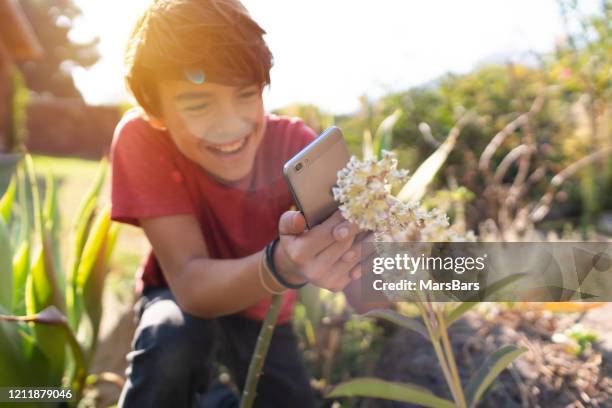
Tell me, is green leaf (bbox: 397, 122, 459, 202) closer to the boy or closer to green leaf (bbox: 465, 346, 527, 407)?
the boy

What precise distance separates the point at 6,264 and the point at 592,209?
11.9ft

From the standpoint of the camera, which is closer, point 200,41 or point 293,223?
point 293,223

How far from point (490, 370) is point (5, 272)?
47.2 inches

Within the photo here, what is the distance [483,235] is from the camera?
8.23 ft

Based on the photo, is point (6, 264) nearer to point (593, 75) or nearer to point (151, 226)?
point (151, 226)

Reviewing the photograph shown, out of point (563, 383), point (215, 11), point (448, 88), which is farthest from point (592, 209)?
point (215, 11)

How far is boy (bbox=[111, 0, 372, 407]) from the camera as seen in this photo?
1.06m

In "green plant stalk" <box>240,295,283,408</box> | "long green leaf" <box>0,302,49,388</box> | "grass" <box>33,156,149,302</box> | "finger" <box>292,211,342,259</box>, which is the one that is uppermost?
"finger" <box>292,211,342,259</box>

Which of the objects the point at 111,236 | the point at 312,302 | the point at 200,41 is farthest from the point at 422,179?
the point at 111,236

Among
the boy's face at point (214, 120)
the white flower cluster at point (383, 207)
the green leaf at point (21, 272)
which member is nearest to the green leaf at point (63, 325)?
the green leaf at point (21, 272)

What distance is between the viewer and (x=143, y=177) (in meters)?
1.33

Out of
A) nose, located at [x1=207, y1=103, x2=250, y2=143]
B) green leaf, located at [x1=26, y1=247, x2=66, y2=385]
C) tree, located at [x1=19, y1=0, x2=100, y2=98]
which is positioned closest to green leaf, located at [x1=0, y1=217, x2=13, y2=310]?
green leaf, located at [x1=26, y1=247, x2=66, y2=385]

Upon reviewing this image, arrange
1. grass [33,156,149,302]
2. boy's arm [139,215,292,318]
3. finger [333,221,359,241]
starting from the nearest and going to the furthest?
finger [333,221,359,241] < boy's arm [139,215,292,318] < grass [33,156,149,302]

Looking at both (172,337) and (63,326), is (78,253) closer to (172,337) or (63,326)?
(63,326)
